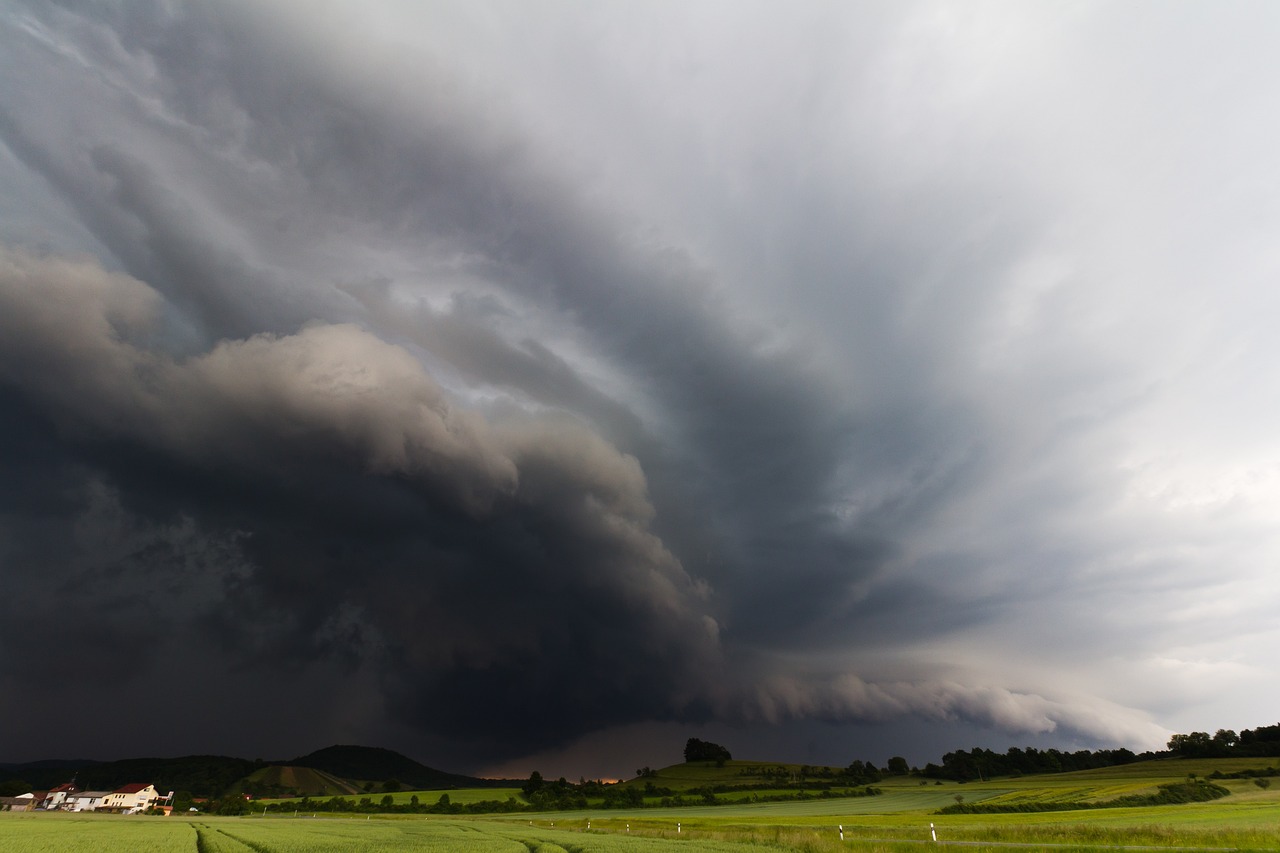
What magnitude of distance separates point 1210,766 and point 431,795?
210458mm

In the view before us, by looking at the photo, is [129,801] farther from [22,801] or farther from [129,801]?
[22,801]

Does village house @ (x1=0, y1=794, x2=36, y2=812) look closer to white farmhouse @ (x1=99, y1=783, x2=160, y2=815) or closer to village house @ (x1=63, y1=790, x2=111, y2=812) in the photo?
village house @ (x1=63, y1=790, x2=111, y2=812)

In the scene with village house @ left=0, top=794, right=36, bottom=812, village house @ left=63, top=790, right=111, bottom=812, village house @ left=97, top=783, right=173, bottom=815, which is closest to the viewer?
village house @ left=0, top=794, right=36, bottom=812

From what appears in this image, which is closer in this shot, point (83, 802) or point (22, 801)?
point (22, 801)

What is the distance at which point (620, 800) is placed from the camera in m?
163

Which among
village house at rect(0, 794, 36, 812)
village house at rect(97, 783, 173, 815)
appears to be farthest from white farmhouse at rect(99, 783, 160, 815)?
village house at rect(0, 794, 36, 812)

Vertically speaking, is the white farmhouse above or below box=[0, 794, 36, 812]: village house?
below

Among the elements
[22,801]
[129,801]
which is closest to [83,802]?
[129,801]

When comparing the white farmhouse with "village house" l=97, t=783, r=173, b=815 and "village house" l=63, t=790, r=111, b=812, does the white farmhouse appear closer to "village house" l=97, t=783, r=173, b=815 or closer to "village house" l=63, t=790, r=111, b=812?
"village house" l=97, t=783, r=173, b=815

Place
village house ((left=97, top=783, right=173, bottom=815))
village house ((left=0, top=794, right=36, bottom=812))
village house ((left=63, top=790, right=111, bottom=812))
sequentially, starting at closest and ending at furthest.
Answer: village house ((left=0, top=794, right=36, bottom=812))
village house ((left=63, top=790, right=111, bottom=812))
village house ((left=97, top=783, right=173, bottom=815))

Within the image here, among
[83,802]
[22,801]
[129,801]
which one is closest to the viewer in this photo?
[22,801]

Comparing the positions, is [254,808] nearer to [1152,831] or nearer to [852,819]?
[852,819]

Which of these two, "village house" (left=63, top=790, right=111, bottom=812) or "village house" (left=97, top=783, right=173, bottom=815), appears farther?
"village house" (left=97, top=783, right=173, bottom=815)

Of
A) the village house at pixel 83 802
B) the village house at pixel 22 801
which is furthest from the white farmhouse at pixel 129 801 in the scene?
the village house at pixel 22 801
